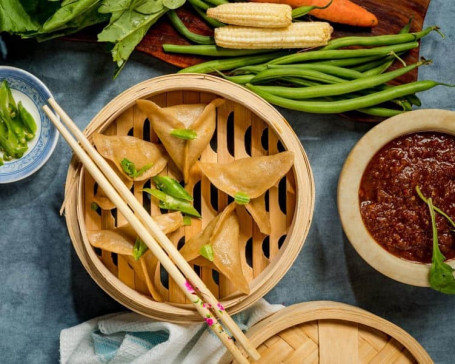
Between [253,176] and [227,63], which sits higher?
[227,63]

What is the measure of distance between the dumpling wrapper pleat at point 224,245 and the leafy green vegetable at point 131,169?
41cm

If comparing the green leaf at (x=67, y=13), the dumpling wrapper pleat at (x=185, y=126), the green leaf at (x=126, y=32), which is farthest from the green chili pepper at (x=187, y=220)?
the green leaf at (x=67, y=13)

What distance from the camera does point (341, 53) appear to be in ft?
9.27

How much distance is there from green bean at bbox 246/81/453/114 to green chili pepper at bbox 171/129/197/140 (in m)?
0.40

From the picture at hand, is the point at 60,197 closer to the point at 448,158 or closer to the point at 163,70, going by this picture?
the point at 163,70

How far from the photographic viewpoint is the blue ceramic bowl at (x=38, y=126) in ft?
9.32

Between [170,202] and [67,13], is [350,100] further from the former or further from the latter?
[67,13]

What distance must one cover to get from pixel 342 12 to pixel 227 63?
2.13 ft

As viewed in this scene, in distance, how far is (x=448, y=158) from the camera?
8.87 feet

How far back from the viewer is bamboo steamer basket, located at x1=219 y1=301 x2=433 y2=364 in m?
2.64

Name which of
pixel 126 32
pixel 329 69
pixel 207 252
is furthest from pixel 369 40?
pixel 207 252

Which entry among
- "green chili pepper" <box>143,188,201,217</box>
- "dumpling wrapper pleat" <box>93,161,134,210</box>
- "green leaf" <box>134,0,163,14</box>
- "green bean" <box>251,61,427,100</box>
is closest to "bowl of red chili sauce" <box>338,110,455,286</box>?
"green bean" <box>251,61,427,100</box>

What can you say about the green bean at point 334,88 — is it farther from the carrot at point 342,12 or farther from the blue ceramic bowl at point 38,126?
the blue ceramic bowl at point 38,126

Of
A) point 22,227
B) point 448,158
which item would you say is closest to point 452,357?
point 448,158
